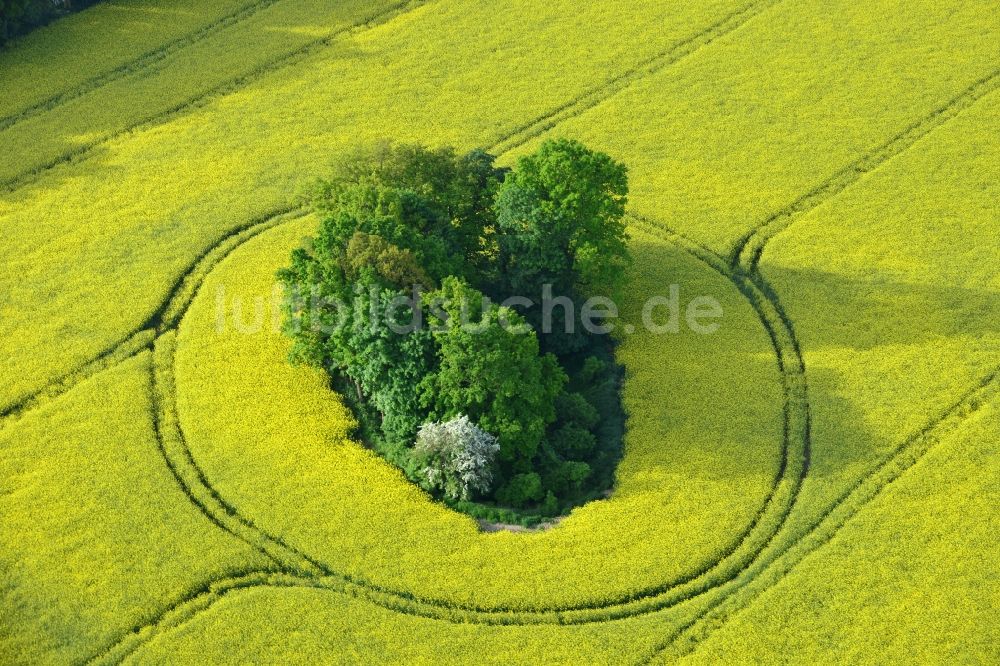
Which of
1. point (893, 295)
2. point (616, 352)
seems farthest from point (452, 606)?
point (893, 295)

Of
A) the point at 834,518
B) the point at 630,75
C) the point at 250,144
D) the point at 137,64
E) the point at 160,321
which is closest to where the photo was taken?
the point at 834,518

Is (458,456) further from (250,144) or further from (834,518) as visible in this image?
(250,144)

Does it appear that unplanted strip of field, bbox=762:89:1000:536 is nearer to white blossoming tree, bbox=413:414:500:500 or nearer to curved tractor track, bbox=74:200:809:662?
curved tractor track, bbox=74:200:809:662

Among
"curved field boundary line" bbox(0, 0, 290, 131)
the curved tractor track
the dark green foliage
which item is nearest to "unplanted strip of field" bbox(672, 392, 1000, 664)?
the curved tractor track

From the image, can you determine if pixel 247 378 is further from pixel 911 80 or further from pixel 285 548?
pixel 911 80

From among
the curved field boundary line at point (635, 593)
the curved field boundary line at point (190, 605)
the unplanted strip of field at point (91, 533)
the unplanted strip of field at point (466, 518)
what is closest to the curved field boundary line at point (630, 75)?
the unplanted strip of field at point (466, 518)

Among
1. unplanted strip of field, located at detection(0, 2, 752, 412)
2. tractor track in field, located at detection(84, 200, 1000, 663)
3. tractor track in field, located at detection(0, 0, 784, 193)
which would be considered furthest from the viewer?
tractor track in field, located at detection(0, 0, 784, 193)

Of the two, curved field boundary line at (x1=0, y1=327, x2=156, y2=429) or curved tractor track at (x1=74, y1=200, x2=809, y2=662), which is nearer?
curved tractor track at (x1=74, y1=200, x2=809, y2=662)
